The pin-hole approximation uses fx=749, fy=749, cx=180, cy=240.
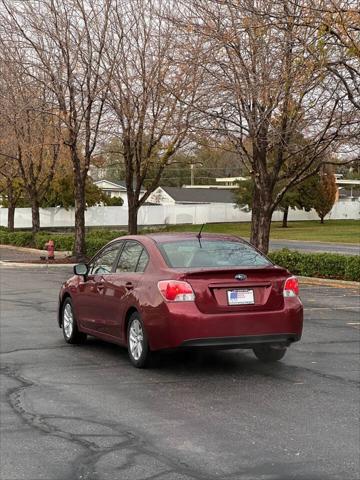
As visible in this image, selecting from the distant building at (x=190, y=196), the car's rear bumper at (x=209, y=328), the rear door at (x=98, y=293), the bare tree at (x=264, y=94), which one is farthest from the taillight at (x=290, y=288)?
the distant building at (x=190, y=196)

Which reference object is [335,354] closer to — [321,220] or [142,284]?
[142,284]

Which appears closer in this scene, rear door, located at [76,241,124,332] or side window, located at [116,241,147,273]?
side window, located at [116,241,147,273]

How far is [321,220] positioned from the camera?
72500 mm

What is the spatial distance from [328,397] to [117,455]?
104 inches

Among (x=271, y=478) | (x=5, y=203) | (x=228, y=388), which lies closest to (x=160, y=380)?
(x=228, y=388)

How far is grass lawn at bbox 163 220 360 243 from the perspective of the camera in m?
47.8

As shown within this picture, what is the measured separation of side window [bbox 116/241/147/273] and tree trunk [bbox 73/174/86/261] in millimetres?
18129

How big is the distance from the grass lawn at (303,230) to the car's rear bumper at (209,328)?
36259 millimetres

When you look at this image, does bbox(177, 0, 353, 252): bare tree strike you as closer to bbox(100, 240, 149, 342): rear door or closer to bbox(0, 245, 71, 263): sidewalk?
bbox(100, 240, 149, 342): rear door

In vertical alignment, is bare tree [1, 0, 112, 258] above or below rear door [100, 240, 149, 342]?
above

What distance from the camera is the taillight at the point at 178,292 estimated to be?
818 cm

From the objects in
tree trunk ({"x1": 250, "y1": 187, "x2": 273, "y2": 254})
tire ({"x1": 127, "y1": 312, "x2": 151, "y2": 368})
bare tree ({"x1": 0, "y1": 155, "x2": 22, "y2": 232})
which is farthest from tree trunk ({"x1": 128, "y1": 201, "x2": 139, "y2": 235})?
tire ({"x1": 127, "y1": 312, "x2": 151, "y2": 368})

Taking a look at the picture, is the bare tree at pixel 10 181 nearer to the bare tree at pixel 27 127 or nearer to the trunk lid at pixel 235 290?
the bare tree at pixel 27 127

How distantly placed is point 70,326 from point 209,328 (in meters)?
3.16
